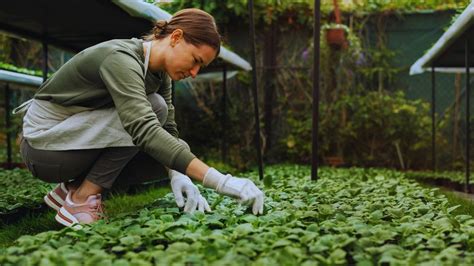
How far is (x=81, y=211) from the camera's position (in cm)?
217

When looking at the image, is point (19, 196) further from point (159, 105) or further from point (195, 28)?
point (195, 28)

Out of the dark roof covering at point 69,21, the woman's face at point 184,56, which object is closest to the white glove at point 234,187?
the woman's face at point 184,56

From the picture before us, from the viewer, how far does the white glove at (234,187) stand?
195 cm

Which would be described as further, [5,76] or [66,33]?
[5,76]

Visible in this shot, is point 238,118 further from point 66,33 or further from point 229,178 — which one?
point 229,178

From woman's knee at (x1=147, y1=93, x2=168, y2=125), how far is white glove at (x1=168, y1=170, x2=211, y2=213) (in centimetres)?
27

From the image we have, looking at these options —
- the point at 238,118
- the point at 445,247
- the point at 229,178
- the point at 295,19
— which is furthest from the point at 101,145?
the point at 295,19

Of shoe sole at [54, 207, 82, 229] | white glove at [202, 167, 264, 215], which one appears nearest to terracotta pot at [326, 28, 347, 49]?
white glove at [202, 167, 264, 215]

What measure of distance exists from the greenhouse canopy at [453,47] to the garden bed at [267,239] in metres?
1.83

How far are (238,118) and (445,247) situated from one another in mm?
5835

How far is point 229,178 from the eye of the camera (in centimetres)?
198

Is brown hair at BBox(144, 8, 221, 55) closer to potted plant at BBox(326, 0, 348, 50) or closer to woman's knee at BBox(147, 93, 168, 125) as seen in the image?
woman's knee at BBox(147, 93, 168, 125)

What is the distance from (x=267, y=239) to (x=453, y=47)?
12.3ft

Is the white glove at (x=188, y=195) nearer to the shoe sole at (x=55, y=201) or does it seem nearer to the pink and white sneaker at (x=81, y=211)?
the pink and white sneaker at (x=81, y=211)
